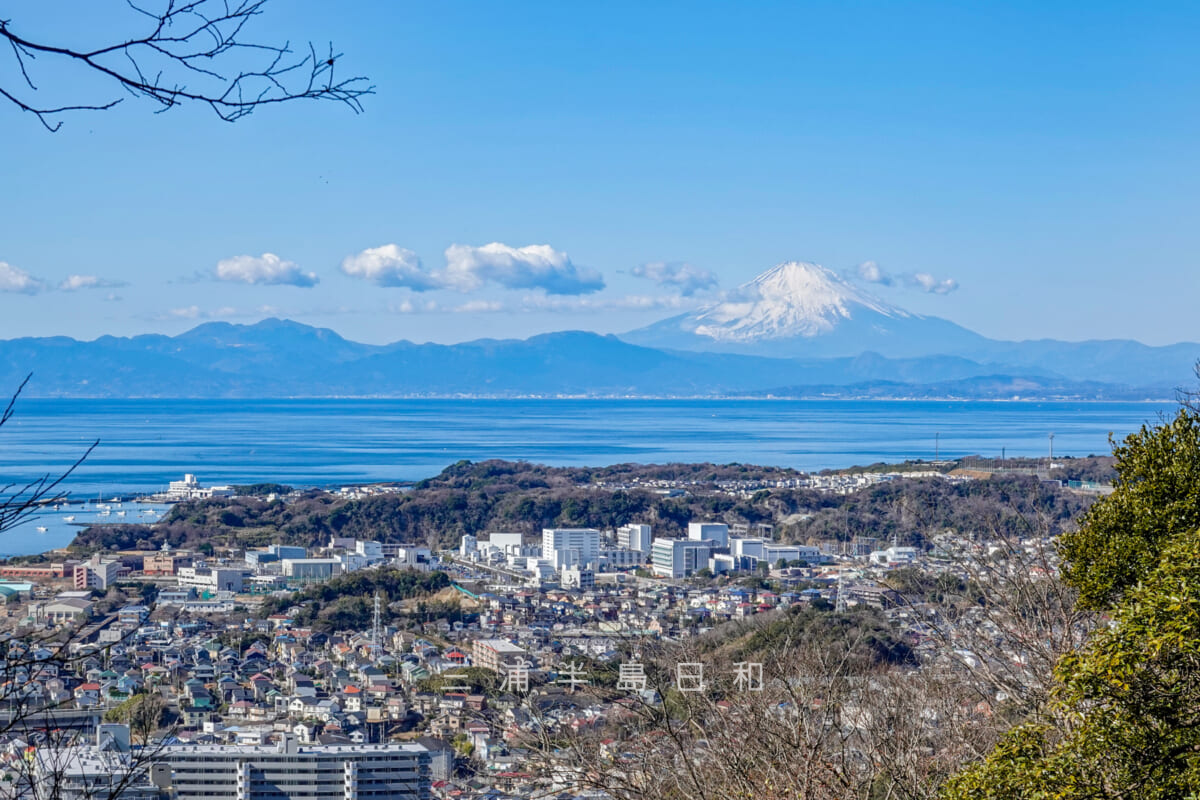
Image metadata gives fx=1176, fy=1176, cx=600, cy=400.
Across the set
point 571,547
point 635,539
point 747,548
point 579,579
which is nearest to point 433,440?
point 635,539

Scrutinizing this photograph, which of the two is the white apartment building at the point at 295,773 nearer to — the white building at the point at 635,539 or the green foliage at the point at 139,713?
the green foliage at the point at 139,713

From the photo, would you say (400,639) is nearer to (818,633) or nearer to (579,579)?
(579,579)

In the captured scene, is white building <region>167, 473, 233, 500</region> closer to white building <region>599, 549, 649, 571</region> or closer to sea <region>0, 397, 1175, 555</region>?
sea <region>0, 397, 1175, 555</region>

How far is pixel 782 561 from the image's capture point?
65.7ft

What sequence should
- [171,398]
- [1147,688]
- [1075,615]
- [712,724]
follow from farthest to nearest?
1. [171,398]
2. [1075,615]
3. [712,724]
4. [1147,688]

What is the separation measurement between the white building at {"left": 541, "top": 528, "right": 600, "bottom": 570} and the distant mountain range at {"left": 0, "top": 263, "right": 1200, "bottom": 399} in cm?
6374

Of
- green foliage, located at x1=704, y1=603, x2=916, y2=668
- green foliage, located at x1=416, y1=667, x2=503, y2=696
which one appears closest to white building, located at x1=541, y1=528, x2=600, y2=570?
green foliage, located at x1=704, y1=603, x2=916, y2=668

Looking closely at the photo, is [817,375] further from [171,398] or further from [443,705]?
[443,705]

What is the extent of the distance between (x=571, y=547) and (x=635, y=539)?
183 cm

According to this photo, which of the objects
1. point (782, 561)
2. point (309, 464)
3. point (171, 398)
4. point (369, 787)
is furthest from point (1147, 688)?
point (171, 398)

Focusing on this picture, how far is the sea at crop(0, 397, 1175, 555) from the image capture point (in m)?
34.5

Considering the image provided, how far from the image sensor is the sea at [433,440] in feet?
113

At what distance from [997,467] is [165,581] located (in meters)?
17.9

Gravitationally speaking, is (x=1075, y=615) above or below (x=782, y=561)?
above
